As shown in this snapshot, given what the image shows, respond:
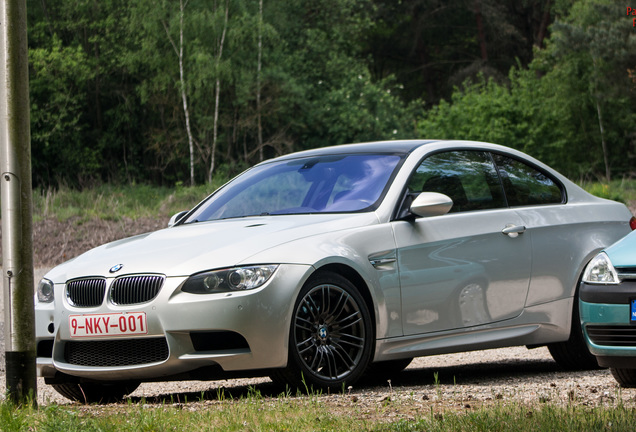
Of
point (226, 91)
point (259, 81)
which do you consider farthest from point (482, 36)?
point (226, 91)

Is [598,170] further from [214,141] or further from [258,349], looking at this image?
[258,349]

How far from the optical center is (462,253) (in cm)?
680

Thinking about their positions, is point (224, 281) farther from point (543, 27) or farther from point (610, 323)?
point (543, 27)

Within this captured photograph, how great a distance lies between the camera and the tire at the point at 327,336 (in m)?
5.81

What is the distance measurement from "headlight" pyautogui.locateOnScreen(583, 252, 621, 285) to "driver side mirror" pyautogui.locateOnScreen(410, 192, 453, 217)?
102cm

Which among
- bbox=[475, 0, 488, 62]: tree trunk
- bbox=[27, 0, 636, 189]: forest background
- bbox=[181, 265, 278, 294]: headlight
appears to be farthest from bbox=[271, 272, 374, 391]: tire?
bbox=[475, 0, 488, 62]: tree trunk

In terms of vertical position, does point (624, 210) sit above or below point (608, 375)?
above

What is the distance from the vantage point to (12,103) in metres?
5.55

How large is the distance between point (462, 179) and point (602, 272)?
63.9 inches

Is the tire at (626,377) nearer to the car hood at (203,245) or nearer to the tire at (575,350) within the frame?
the tire at (575,350)

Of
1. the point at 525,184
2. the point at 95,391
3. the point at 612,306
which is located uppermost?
the point at 525,184

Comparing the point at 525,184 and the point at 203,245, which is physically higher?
the point at 525,184

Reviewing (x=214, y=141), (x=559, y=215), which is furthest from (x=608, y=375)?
(x=214, y=141)

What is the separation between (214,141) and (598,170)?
19.4 metres
